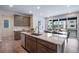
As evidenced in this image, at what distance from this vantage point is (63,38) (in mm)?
2734

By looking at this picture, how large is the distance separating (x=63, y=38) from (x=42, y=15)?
0.81 meters

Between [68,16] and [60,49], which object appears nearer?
[60,49]
